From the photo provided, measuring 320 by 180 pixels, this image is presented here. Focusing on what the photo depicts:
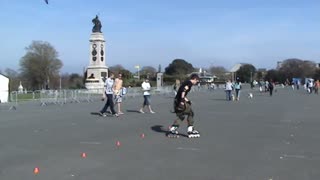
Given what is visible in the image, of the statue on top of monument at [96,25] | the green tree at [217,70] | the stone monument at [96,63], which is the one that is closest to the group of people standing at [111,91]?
the stone monument at [96,63]

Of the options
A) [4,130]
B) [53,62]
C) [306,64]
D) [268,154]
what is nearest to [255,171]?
[268,154]

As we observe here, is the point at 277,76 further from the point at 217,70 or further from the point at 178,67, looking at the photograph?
the point at 178,67

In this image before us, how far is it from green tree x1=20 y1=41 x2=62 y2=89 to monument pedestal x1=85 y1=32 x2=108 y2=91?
3360 centimetres

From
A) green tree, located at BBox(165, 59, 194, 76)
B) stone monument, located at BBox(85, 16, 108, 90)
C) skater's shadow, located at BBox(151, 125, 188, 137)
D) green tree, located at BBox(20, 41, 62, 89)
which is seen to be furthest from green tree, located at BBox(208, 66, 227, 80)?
skater's shadow, located at BBox(151, 125, 188, 137)

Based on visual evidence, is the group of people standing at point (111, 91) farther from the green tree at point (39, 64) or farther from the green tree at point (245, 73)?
the green tree at point (245, 73)

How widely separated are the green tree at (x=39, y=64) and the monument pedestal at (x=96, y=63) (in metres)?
33.6

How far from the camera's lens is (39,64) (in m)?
94.0

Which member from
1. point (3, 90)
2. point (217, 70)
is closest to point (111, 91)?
point (3, 90)

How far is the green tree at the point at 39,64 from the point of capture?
94062mm

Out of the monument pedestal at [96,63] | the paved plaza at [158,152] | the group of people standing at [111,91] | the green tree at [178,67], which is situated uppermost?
the green tree at [178,67]

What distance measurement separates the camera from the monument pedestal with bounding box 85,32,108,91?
202ft

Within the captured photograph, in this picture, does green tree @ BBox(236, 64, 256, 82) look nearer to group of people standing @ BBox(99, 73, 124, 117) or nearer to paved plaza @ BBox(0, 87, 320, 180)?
group of people standing @ BBox(99, 73, 124, 117)

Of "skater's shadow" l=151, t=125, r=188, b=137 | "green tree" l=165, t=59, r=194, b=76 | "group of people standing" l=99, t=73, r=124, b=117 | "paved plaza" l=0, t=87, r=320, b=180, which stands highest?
"green tree" l=165, t=59, r=194, b=76

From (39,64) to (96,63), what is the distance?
3479 centimetres
